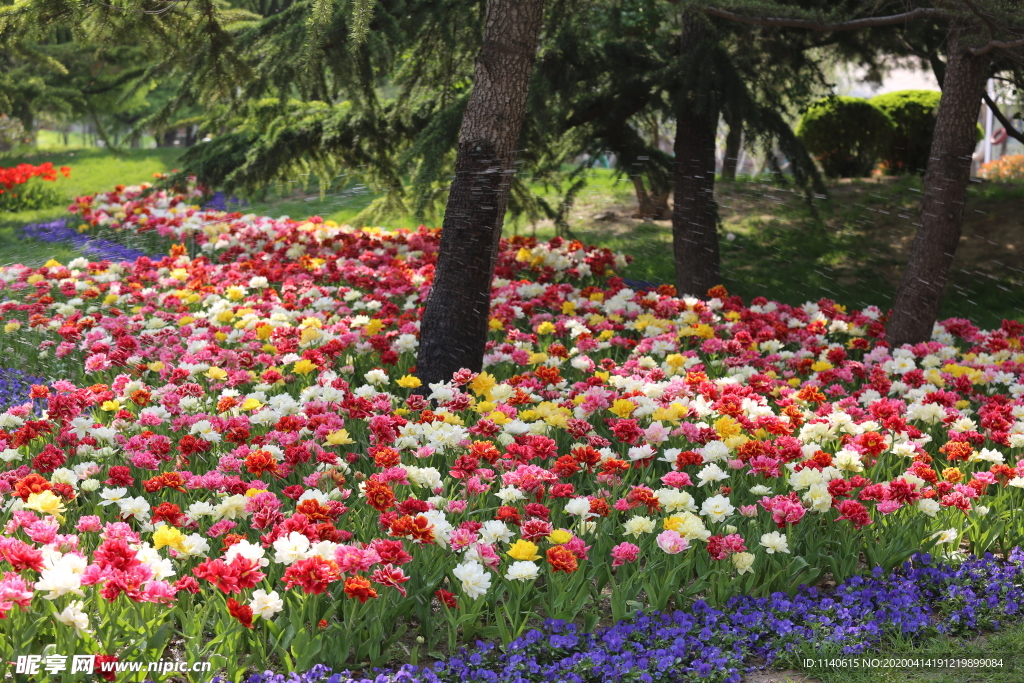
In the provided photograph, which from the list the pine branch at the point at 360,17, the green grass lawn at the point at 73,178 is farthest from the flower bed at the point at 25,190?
the pine branch at the point at 360,17

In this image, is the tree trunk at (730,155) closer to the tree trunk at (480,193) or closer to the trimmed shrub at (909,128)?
the trimmed shrub at (909,128)

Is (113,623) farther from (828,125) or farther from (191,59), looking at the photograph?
(828,125)

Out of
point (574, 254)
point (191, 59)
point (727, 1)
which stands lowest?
point (574, 254)

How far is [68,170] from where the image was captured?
13.6 m

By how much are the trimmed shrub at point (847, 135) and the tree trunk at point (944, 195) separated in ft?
21.5

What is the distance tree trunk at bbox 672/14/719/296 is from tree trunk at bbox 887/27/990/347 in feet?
6.12

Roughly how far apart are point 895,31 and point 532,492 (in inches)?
273

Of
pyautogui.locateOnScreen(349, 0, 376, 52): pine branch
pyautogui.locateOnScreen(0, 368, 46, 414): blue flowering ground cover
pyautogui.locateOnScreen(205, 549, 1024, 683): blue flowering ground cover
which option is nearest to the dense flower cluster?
pyautogui.locateOnScreen(0, 368, 46, 414): blue flowering ground cover

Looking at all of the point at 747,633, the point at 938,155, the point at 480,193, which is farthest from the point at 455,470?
the point at 938,155

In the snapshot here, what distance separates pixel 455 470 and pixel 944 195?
4.71 meters

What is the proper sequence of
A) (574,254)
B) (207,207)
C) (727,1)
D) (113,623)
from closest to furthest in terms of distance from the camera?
(113,623) → (727,1) → (574,254) → (207,207)

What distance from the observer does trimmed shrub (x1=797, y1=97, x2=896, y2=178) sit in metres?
12.8

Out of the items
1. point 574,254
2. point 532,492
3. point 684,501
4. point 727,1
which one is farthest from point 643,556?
point 574,254

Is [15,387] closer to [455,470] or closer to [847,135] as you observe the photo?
[455,470]
